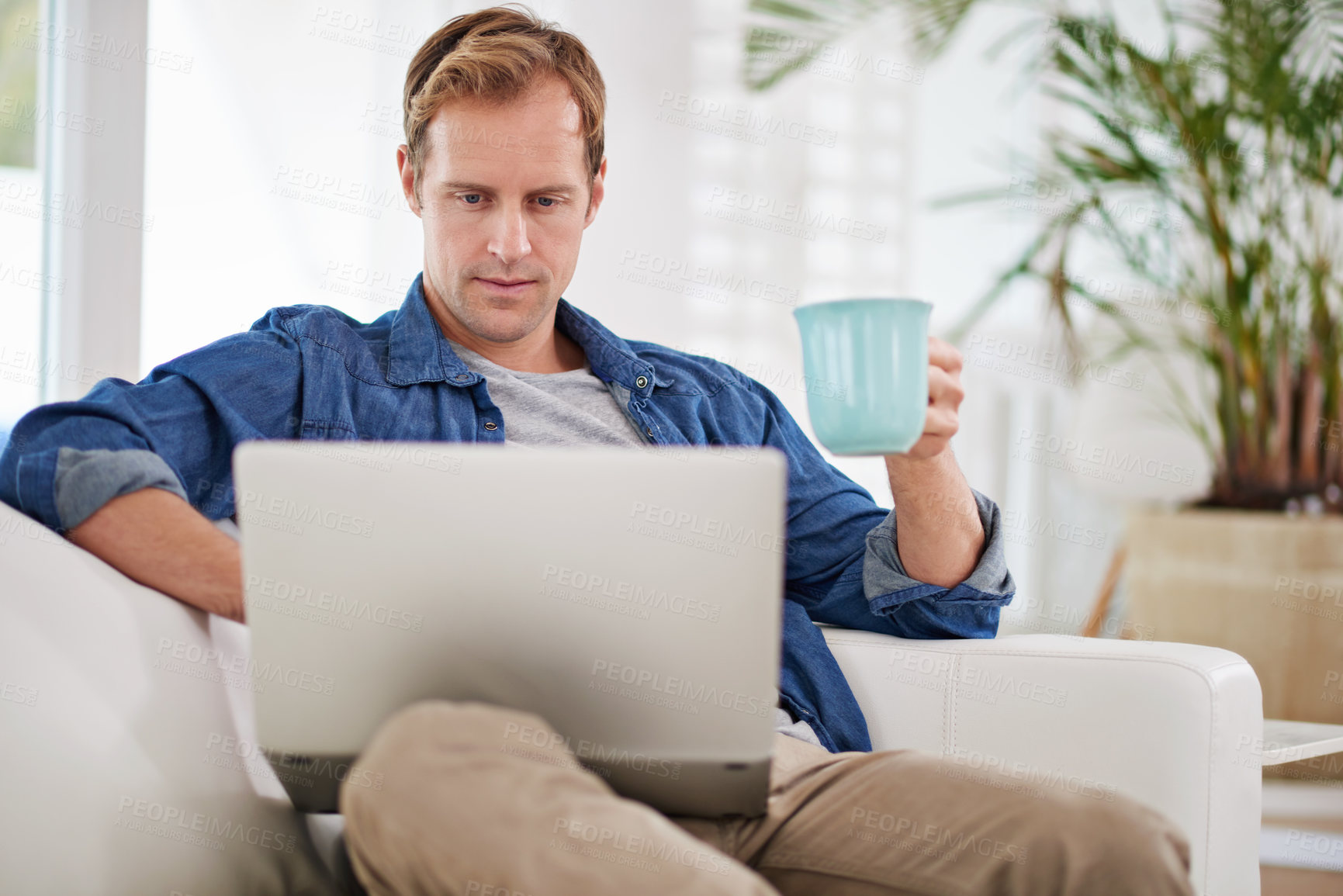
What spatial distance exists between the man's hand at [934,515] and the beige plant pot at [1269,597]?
4.93ft

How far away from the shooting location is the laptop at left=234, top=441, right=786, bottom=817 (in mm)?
644

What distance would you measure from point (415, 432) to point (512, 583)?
22.0 inches

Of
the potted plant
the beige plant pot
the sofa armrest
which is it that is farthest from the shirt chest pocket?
the beige plant pot

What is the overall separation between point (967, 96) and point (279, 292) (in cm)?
214

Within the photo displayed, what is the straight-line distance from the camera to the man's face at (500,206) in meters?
1.28

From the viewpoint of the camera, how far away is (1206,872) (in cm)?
90

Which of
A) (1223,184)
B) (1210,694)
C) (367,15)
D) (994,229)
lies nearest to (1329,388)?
(1223,184)

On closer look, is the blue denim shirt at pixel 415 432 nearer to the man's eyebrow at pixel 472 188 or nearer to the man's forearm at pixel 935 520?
the man's forearm at pixel 935 520

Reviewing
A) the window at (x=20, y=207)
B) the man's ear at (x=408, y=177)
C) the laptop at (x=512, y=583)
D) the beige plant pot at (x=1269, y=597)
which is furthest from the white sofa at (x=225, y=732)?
the beige plant pot at (x=1269, y=597)

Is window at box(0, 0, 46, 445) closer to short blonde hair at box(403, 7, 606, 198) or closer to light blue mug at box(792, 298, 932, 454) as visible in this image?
short blonde hair at box(403, 7, 606, 198)

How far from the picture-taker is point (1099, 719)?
0.98 meters

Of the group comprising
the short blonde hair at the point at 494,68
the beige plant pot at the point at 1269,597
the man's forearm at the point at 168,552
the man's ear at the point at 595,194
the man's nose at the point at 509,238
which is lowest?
the beige plant pot at the point at 1269,597

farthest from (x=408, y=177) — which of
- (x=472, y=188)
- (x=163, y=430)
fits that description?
(x=163, y=430)

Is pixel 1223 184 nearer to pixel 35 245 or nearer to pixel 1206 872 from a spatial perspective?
pixel 1206 872
